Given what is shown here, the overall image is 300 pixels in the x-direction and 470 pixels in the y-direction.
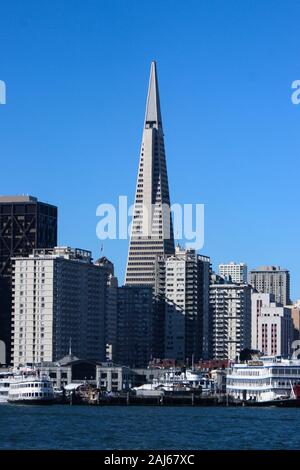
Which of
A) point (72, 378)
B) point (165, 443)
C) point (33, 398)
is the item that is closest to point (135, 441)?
point (165, 443)

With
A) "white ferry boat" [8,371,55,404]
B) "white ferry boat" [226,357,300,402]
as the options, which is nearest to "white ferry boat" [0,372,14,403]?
"white ferry boat" [8,371,55,404]

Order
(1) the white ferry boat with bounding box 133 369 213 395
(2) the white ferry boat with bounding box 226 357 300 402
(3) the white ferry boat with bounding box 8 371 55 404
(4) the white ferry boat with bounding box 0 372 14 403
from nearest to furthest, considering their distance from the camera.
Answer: (3) the white ferry boat with bounding box 8 371 55 404, (2) the white ferry boat with bounding box 226 357 300 402, (4) the white ferry boat with bounding box 0 372 14 403, (1) the white ferry boat with bounding box 133 369 213 395

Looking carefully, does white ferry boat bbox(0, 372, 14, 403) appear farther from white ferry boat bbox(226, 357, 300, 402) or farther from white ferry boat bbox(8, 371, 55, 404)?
white ferry boat bbox(226, 357, 300, 402)

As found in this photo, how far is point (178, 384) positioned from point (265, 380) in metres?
24.8

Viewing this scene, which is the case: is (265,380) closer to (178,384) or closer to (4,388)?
(178,384)

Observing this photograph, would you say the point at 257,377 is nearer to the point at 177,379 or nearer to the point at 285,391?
the point at 285,391

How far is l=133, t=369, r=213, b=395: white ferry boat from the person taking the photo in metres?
158

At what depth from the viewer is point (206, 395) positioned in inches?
6147

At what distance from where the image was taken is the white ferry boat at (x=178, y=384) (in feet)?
520

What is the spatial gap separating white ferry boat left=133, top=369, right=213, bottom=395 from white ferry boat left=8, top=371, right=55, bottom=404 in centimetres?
1821

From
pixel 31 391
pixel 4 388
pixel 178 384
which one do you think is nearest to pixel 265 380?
pixel 178 384

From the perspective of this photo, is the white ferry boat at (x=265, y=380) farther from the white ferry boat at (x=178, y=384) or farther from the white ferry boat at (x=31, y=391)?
the white ferry boat at (x=31, y=391)

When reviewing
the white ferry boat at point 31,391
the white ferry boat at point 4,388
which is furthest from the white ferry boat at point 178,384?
the white ferry boat at point 31,391
